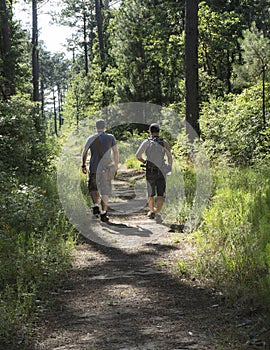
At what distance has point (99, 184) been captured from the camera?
9.41m

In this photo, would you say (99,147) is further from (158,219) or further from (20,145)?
(20,145)

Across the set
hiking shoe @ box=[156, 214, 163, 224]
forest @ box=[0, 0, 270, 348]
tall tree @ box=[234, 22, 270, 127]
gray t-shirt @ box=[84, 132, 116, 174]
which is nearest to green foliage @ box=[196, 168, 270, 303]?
forest @ box=[0, 0, 270, 348]

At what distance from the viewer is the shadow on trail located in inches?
152

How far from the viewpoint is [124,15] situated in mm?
26906

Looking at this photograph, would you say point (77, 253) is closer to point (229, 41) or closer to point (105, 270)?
point (105, 270)

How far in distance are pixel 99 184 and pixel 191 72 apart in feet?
19.3

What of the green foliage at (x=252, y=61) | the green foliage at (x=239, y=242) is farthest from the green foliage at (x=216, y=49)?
the green foliage at (x=239, y=242)

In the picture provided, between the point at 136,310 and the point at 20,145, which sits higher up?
the point at 20,145

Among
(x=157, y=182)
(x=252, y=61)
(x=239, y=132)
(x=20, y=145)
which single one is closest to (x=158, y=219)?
(x=157, y=182)

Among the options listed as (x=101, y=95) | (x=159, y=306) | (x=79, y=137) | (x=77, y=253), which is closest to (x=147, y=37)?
(x=101, y=95)

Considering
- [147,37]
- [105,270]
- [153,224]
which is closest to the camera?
[105,270]

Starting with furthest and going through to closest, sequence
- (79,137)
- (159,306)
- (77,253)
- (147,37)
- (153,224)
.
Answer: (79,137)
(147,37)
(153,224)
(77,253)
(159,306)

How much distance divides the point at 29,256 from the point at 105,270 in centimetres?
103

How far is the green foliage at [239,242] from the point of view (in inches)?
178
